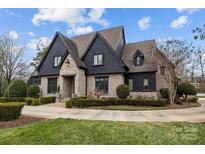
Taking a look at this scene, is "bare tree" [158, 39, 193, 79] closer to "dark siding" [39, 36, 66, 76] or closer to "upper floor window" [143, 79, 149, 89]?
"upper floor window" [143, 79, 149, 89]

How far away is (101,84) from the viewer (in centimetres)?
2283

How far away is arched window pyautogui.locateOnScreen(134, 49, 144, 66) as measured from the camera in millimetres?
22625

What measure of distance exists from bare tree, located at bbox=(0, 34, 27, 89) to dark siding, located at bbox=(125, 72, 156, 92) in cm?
2307

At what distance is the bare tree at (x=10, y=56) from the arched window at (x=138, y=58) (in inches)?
936

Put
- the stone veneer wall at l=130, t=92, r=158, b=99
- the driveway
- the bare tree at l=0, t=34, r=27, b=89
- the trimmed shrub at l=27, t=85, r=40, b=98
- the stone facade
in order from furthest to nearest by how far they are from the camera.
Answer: the bare tree at l=0, t=34, r=27, b=89
the trimmed shrub at l=27, t=85, r=40, b=98
the stone veneer wall at l=130, t=92, r=158, b=99
the stone facade
the driveway

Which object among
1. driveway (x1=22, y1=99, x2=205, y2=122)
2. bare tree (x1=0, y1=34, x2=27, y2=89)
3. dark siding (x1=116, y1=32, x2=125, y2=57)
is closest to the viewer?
driveway (x1=22, y1=99, x2=205, y2=122)

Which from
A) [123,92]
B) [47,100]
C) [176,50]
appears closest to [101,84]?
[123,92]

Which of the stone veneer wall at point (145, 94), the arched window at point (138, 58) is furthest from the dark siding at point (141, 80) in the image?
the arched window at point (138, 58)

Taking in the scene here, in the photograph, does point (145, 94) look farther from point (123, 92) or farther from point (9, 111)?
point (9, 111)

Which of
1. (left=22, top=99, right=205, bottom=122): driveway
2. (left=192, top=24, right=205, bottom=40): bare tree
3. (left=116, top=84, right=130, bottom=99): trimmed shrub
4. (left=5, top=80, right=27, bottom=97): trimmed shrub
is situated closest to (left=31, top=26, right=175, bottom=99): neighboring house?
(left=116, top=84, right=130, bottom=99): trimmed shrub

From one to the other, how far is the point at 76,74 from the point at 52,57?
18.0ft
